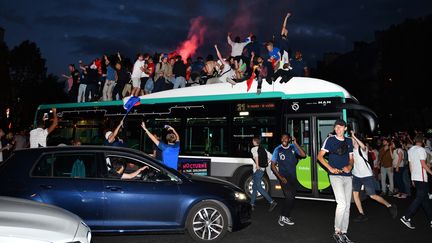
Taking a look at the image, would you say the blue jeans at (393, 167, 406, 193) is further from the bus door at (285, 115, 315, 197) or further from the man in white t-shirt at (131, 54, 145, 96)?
the man in white t-shirt at (131, 54, 145, 96)

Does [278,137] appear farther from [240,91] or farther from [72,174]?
[72,174]

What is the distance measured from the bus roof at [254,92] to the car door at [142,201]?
5464 mm

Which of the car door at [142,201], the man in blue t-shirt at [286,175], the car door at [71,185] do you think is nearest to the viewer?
the car door at [71,185]

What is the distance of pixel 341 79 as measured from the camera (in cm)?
4369

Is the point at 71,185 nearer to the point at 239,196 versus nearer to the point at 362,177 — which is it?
the point at 239,196

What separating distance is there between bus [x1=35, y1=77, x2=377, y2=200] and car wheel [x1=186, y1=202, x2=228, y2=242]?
170 inches

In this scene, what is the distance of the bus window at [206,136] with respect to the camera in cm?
1102

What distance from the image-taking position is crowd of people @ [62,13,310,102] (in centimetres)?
1155

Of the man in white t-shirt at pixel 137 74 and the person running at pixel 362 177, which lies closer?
the person running at pixel 362 177

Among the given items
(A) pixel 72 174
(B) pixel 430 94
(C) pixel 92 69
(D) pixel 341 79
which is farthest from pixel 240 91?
(D) pixel 341 79

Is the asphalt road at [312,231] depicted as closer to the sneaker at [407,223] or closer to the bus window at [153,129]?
the sneaker at [407,223]

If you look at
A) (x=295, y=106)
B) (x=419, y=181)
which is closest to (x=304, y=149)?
(x=295, y=106)

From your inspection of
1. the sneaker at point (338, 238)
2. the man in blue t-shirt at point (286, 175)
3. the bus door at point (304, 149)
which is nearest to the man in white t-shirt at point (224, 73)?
the bus door at point (304, 149)

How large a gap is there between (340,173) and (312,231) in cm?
161
